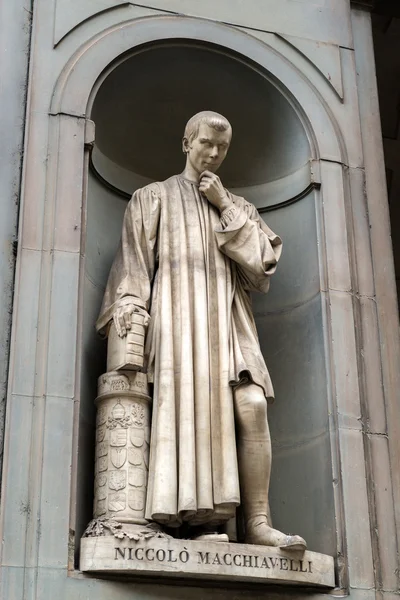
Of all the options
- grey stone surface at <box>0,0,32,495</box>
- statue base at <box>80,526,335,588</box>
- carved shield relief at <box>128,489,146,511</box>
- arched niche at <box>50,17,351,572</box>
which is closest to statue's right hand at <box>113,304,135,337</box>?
arched niche at <box>50,17,351,572</box>

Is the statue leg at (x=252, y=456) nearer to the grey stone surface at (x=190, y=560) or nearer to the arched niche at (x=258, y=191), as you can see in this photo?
the grey stone surface at (x=190, y=560)

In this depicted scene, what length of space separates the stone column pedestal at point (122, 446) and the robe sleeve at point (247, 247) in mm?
1074

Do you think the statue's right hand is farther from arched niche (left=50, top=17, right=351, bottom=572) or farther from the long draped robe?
arched niche (left=50, top=17, right=351, bottom=572)

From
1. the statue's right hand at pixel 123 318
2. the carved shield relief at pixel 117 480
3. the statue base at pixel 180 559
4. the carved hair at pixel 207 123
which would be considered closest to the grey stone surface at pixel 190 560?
the statue base at pixel 180 559

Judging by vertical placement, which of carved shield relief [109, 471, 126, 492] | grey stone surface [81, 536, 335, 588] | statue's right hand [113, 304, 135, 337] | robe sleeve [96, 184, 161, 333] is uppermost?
robe sleeve [96, 184, 161, 333]

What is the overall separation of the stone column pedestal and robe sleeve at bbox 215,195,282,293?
107 cm

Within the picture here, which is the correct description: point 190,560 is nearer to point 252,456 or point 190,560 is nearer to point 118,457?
point 118,457

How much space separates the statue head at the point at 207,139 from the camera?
8.07m

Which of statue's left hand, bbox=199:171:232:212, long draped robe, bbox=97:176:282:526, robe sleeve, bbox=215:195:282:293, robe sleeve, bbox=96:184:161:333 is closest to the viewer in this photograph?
long draped robe, bbox=97:176:282:526

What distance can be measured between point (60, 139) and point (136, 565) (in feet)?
9.33

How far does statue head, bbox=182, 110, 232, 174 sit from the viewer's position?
318 inches

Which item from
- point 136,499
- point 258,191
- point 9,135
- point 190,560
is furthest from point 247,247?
point 190,560

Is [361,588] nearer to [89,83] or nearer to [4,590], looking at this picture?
[4,590]

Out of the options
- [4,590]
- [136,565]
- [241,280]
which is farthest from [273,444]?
[4,590]
